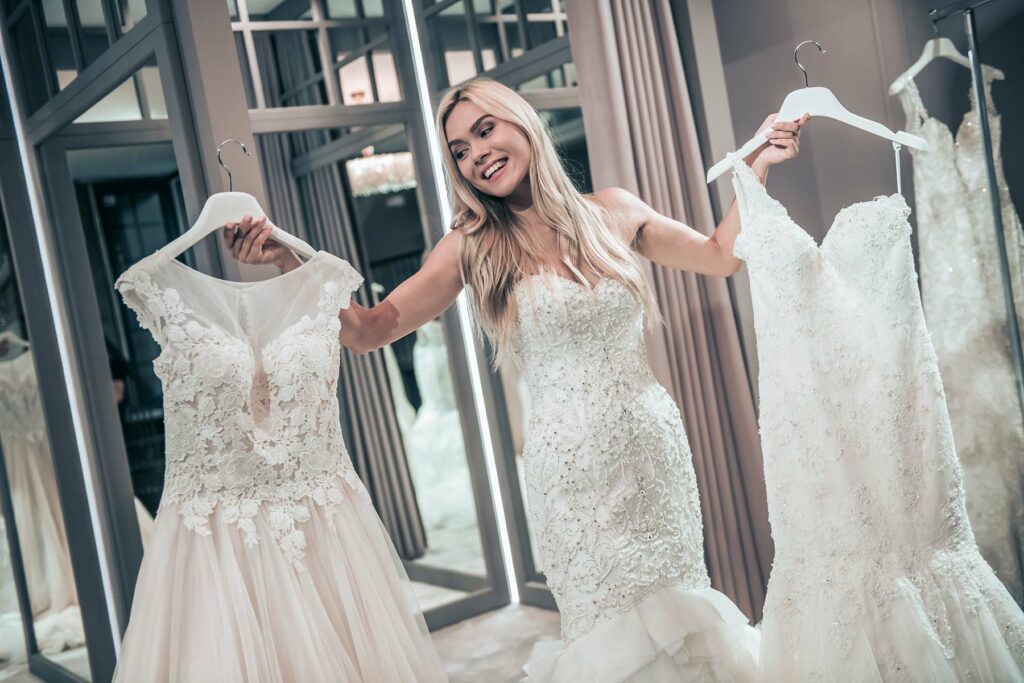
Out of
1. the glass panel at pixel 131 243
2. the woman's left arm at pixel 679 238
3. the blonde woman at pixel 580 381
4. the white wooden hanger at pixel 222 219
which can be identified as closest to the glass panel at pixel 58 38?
the glass panel at pixel 131 243

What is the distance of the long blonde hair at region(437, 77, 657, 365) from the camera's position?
246 centimetres

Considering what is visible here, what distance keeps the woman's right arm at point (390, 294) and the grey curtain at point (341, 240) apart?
1.89 metres

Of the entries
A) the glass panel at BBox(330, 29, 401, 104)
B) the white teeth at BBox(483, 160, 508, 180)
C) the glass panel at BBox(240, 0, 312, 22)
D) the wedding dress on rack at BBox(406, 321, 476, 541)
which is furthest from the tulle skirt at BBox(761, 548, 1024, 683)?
the glass panel at BBox(240, 0, 312, 22)

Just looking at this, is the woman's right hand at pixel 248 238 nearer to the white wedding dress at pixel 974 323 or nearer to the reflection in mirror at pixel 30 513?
the reflection in mirror at pixel 30 513

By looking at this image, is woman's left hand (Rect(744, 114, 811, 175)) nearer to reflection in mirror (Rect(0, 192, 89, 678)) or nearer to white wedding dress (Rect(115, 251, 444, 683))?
white wedding dress (Rect(115, 251, 444, 683))

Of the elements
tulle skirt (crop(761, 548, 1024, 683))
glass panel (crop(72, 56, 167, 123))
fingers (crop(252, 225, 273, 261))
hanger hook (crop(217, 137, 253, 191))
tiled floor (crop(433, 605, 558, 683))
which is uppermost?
glass panel (crop(72, 56, 167, 123))

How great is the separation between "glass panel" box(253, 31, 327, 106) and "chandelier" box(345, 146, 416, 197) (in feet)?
1.05

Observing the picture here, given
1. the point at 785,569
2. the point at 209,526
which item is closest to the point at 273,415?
the point at 209,526

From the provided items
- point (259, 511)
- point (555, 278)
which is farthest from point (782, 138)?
point (259, 511)

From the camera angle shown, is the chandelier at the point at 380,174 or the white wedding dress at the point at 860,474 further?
the chandelier at the point at 380,174

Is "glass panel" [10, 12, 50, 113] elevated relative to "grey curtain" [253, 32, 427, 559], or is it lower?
elevated

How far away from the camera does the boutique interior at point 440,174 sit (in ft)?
9.30

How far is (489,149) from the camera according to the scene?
8.06 feet

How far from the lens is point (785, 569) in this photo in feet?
7.75
